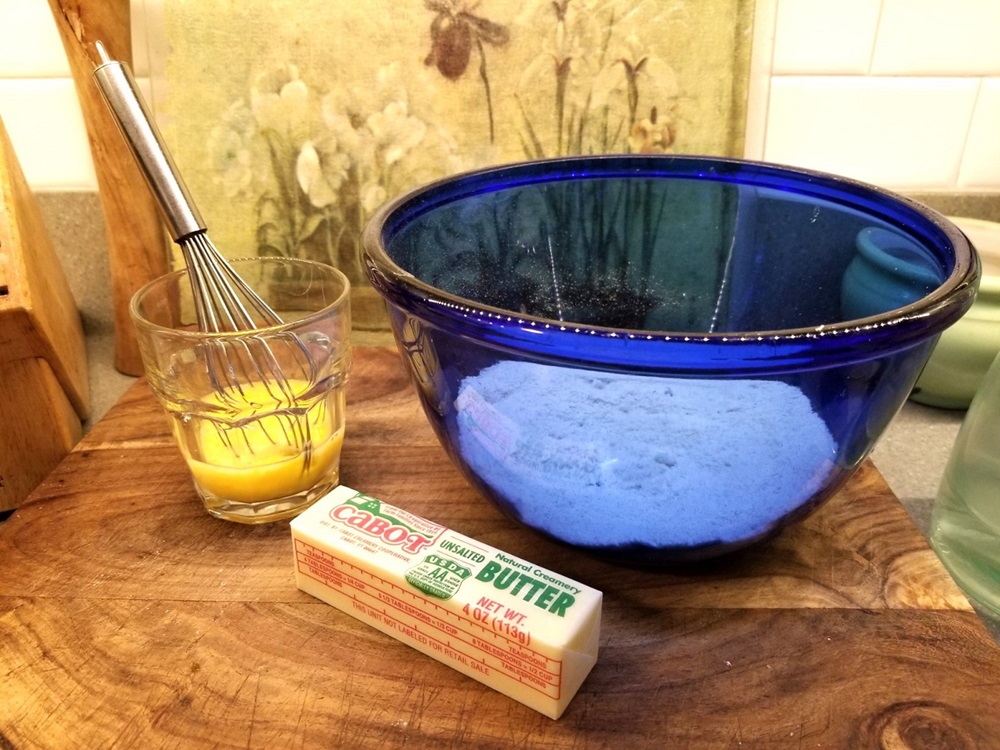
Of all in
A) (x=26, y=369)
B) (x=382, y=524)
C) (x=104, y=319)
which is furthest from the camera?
(x=104, y=319)

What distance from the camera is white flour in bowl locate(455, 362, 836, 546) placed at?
32 cm

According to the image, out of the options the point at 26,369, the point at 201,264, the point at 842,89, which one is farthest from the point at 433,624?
the point at 842,89

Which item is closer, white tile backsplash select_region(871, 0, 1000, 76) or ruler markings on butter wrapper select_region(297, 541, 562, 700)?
ruler markings on butter wrapper select_region(297, 541, 562, 700)

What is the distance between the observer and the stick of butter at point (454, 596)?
1.09 feet

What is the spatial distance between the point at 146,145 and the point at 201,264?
0.07 meters

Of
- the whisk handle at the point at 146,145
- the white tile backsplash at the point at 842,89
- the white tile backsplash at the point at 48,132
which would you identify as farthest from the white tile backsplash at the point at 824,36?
the white tile backsplash at the point at 48,132

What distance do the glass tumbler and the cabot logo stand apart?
0.07 meters

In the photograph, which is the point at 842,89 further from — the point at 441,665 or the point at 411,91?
the point at 441,665

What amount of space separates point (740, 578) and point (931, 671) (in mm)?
93

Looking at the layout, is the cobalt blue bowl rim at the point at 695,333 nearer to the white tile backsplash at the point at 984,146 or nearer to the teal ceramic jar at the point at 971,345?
the teal ceramic jar at the point at 971,345

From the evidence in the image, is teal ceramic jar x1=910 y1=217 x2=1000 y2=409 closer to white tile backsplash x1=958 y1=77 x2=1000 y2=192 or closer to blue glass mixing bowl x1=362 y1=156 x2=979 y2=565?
white tile backsplash x1=958 y1=77 x2=1000 y2=192

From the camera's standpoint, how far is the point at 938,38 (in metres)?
0.67

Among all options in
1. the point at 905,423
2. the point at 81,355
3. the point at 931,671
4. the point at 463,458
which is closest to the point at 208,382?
the point at 463,458

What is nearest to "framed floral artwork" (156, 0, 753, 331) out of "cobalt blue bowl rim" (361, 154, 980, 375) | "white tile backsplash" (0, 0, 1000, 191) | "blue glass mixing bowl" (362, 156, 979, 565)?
"white tile backsplash" (0, 0, 1000, 191)
